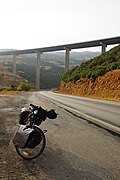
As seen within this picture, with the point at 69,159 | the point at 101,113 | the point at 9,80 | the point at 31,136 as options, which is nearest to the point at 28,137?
the point at 31,136

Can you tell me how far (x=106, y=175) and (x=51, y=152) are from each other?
6.85ft

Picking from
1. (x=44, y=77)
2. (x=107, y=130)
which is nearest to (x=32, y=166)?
(x=107, y=130)

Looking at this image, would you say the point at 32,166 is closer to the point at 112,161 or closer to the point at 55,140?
the point at 112,161

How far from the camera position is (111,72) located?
48.8 metres

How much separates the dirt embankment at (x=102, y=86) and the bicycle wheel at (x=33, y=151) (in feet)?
97.5

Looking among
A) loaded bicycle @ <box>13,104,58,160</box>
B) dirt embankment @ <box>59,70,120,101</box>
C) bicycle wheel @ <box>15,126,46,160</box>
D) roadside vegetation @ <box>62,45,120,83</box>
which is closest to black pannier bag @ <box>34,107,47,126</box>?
loaded bicycle @ <box>13,104,58,160</box>

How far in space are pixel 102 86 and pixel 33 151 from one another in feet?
136

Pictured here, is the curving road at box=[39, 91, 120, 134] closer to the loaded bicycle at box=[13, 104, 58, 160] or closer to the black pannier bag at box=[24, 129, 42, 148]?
the loaded bicycle at box=[13, 104, 58, 160]

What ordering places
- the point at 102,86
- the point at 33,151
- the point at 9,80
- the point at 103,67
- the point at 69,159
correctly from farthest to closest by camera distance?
the point at 9,80 → the point at 103,67 → the point at 102,86 → the point at 33,151 → the point at 69,159

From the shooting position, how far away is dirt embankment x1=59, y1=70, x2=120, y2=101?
42031 millimetres

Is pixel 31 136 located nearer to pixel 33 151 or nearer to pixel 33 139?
pixel 33 139

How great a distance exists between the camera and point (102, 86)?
47.5 m

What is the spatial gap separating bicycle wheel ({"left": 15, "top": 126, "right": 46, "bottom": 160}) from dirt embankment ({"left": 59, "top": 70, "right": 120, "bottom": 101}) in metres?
29.7

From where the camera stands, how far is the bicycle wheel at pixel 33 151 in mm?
6472
